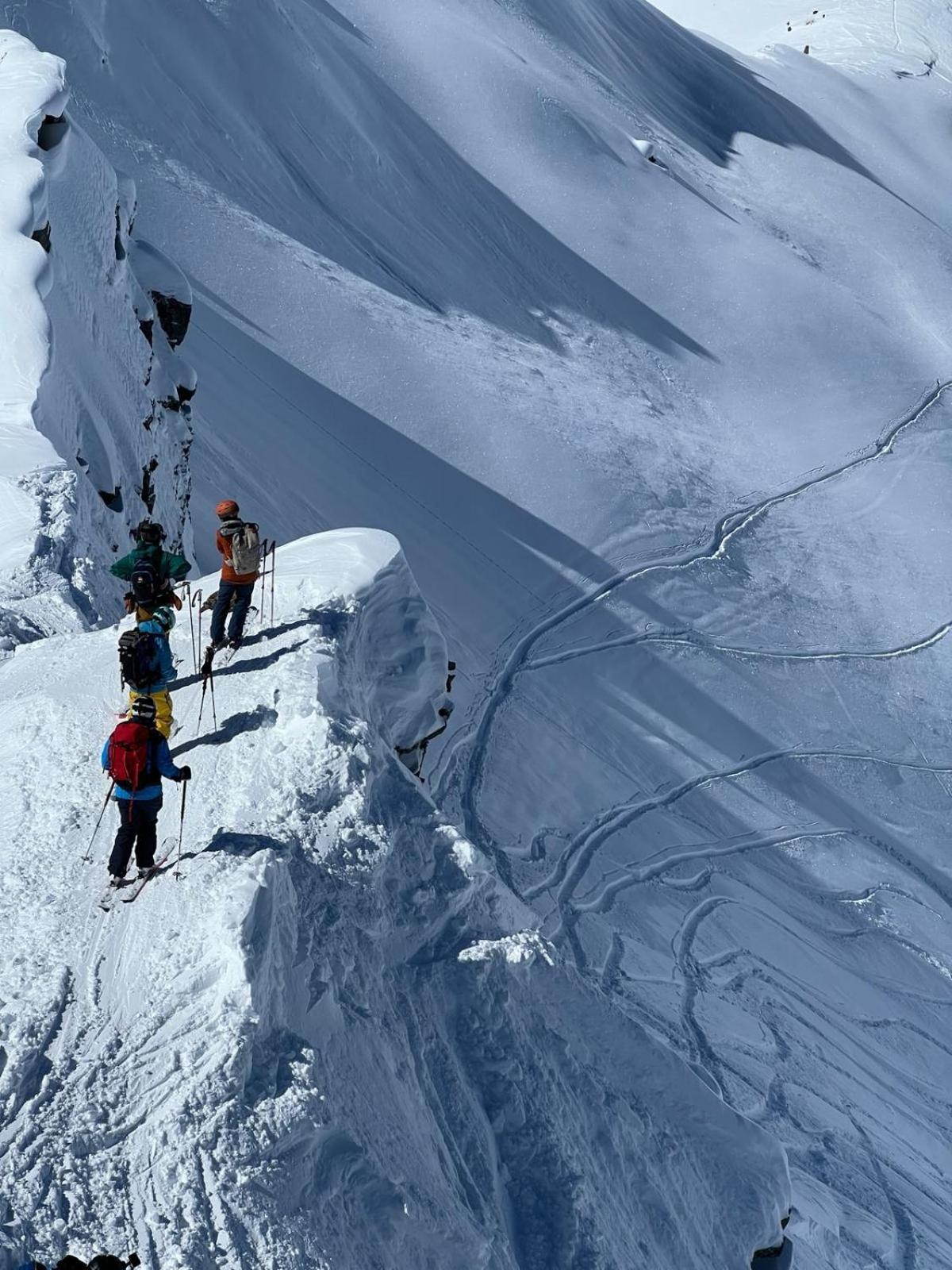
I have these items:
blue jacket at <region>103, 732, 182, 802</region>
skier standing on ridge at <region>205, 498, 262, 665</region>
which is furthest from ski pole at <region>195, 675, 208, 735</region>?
blue jacket at <region>103, 732, 182, 802</region>

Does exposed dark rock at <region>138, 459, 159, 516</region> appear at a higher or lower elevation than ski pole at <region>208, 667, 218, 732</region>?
lower

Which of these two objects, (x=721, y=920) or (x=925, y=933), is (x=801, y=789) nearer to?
(x=925, y=933)

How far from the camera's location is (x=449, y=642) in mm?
19656

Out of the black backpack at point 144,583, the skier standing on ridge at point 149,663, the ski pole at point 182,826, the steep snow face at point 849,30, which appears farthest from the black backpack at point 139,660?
the steep snow face at point 849,30

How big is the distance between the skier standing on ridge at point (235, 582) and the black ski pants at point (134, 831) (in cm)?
179

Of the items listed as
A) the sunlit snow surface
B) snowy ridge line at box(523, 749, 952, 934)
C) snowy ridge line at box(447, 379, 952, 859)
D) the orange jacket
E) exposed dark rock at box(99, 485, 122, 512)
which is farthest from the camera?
snowy ridge line at box(447, 379, 952, 859)

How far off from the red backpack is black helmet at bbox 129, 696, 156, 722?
110 millimetres

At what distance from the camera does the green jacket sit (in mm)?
8180

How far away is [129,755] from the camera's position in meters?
6.75

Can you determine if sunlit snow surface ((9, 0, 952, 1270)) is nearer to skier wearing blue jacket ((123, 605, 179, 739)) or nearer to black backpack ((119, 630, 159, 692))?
skier wearing blue jacket ((123, 605, 179, 739))

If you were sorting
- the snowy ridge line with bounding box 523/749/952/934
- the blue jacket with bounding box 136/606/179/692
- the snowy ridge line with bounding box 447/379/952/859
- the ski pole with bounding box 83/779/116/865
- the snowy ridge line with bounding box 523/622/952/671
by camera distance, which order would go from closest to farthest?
the ski pole with bounding box 83/779/116/865
the blue jacket with bounding box 136/606/179/692
the snowy ridge line with bounding box 523/749/952/934
the snowy ridge line with bounding box 447/379/952/859
the snowy ridge line with bounding box 523/622/952/671

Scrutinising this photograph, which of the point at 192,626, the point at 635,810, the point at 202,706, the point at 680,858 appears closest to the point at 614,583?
the point at 635,810

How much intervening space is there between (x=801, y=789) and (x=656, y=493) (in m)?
7.18

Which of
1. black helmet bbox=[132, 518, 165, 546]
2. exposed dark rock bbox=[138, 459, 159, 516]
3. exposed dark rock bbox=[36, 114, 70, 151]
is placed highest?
black helmet bbox=[132, 518, 165, 546]
